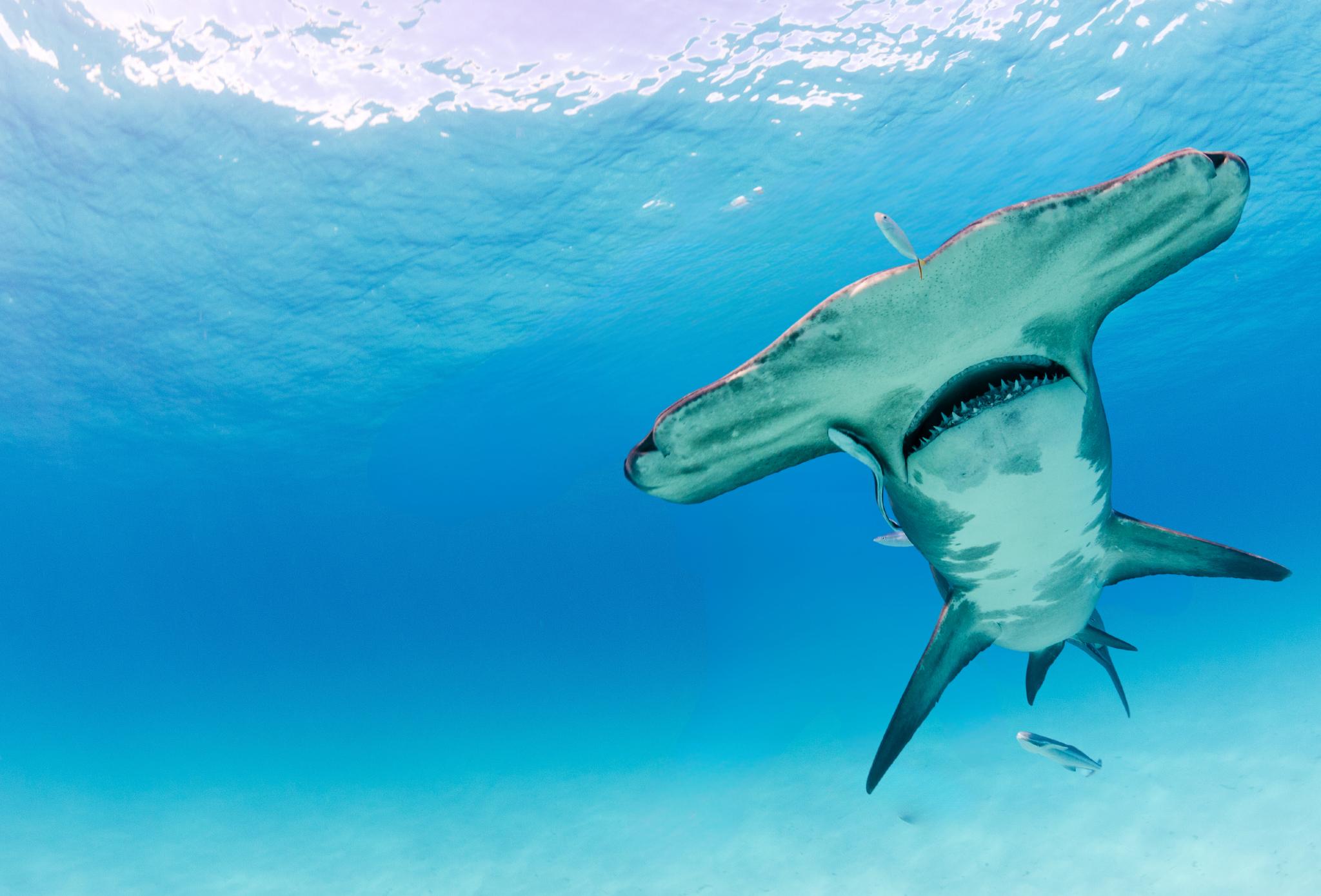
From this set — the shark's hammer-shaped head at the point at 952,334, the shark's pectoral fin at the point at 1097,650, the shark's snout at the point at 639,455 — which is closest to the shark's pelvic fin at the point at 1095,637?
the shark's pectoral fin at the point at 1097,650

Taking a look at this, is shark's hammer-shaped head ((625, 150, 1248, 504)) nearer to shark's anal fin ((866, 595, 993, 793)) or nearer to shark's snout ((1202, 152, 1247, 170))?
shark's snout ((1202, 152, 1247, 170))

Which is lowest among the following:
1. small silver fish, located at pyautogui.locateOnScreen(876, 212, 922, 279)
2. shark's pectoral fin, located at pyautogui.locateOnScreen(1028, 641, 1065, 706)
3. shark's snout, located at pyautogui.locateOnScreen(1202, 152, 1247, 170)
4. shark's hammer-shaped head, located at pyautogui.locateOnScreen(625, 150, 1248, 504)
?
shark's pectoral fin, located at pyautogui.locateOnScreen(1028, 641, 1065, 706)

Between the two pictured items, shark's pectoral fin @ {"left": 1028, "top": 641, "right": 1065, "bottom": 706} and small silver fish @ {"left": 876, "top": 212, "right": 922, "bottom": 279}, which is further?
shark's pectoral fin @ {"left": 1028, "top": 641, "right": 1065, "bottom": 706}

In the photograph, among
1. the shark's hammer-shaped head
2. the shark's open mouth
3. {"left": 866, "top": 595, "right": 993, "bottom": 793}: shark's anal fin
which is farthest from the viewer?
{"left": 866, "top": 595, "right": 993, "bottom": 793}: shark's anal fin

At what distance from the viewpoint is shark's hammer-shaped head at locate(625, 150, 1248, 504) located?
2.37 metres

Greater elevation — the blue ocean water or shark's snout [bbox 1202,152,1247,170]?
the blue ocean water

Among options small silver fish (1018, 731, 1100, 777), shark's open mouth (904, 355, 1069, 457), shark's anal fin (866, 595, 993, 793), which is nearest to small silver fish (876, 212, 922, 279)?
shark's open mouth (904, 355, 1069, 457)

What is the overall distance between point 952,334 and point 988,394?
61 cm

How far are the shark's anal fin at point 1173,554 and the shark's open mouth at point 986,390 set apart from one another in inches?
61.3

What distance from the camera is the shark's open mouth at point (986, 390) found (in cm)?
304

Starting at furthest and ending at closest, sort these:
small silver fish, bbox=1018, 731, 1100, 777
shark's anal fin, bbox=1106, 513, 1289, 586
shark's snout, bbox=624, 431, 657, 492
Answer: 1. small silver fish, bbox=1018, 731, 1100, 777
2. shark's anal fin, bbox=1106, 513, 1289, 586
3. shark's snout, bbox=624, 431, 657, 492

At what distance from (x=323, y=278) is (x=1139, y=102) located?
65.5 ft

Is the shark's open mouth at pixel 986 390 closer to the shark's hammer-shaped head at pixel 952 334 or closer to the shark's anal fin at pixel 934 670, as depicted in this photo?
the shark's hammer-shaped head at pixel 952 334

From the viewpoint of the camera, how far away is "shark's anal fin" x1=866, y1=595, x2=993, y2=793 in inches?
178
